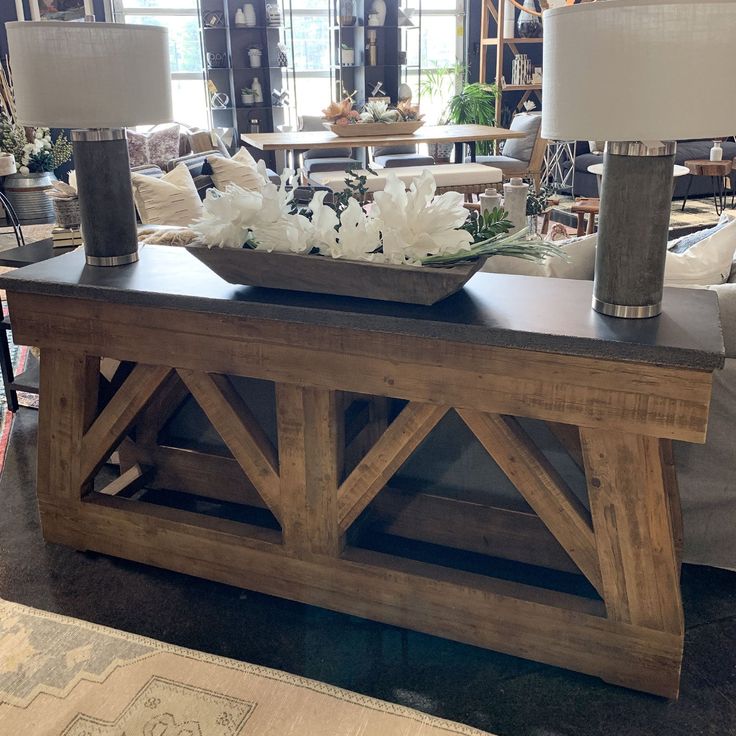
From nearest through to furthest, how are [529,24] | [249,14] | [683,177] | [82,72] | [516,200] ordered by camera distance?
[82,72], [516,200], [683,177], [249,14], [529,24]

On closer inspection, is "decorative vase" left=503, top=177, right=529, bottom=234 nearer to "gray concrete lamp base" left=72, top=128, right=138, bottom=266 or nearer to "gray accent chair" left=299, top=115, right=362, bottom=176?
"gray concrete lamp base" left=72, top=128, right=138, bottom=266

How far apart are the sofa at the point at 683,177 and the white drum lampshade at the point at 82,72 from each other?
6.59 m

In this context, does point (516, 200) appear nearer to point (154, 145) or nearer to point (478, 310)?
point (478, 310)

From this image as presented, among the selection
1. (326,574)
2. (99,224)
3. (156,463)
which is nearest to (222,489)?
(156,463)

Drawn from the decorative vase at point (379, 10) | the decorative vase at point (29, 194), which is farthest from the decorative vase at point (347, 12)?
the decorative vase at point (29, 194)

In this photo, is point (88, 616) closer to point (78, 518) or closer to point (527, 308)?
point (78, 518)

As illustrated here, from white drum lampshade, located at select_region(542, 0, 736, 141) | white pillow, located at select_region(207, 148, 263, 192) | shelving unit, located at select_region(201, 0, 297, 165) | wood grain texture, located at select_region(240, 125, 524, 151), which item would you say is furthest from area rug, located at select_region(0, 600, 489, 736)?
shelving unit, located at select_region(201, 0, 297, 165)

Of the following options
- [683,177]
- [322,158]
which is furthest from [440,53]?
[683,177]

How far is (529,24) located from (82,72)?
303 inches

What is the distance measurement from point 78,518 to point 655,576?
157 cm

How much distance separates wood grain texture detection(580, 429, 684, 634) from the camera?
160 cm

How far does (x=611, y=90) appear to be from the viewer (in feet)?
4.51

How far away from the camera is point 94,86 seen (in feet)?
6.26

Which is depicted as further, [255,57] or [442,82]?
[442,82]
